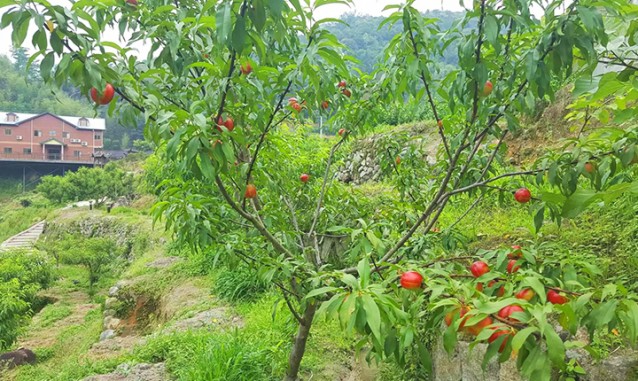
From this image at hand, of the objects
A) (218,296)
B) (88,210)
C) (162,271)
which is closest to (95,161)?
(88,210)

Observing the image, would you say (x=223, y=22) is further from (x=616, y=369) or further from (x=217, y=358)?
(x=217, y=358)

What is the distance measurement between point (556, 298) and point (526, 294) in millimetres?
122

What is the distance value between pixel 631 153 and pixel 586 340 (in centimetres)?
100

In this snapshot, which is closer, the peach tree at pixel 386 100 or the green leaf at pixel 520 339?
the green leaf at pixel 520 339

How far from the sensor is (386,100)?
2025mm

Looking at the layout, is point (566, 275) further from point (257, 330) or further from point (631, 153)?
point (257, 330)

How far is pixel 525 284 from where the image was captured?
3.10 feet

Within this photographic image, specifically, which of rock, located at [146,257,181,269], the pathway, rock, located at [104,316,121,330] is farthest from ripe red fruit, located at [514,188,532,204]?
the pathway

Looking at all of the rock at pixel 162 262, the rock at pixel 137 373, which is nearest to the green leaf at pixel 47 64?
the rock at pixel 137 373

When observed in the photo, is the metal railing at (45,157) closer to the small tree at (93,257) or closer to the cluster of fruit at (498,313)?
the small tree at (93,257)

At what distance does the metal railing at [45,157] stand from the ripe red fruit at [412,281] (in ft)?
110

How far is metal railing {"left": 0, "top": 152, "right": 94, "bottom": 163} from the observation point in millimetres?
29422

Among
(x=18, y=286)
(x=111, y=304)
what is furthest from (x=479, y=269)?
(x=18, y=286)

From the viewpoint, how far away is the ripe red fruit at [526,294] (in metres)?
0.96
